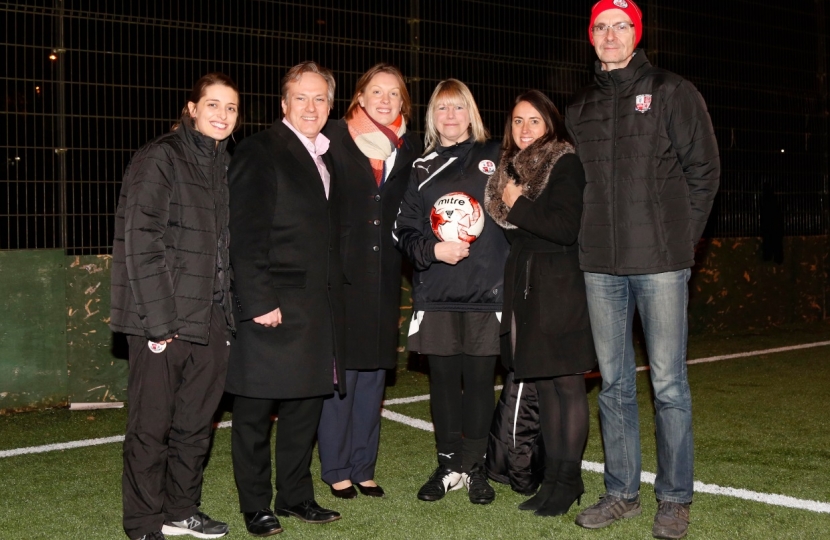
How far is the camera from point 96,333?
682cm

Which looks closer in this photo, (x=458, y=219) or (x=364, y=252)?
(x=458, y=219)

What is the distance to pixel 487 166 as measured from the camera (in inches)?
170

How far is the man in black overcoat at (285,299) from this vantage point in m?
3.79

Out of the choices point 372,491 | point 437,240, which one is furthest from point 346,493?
point 437,240

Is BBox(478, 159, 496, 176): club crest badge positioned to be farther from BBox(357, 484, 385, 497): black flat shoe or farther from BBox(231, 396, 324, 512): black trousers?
BBox(357, 484, 385, 497): black flat shoe

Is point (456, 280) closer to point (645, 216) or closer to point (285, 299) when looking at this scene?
point (285, 299)

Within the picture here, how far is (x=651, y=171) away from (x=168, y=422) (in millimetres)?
2142

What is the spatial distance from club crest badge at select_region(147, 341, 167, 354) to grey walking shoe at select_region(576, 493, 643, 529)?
6.02 feet

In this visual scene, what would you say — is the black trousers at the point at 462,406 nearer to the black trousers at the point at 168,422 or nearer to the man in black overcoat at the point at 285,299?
the man in black overcoat at the point at 285,299

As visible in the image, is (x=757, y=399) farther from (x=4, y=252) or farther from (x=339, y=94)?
(x=4, y=252)

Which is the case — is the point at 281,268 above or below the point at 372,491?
above

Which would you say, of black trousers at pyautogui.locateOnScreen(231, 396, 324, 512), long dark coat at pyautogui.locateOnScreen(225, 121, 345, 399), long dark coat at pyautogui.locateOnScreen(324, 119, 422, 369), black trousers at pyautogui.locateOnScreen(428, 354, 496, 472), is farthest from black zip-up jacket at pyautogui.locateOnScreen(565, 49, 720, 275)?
black trousers at pyautogui.locateOnScreen(231, 396, 324, 512)

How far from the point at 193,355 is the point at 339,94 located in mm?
4800

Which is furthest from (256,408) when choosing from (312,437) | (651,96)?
(651,96)
